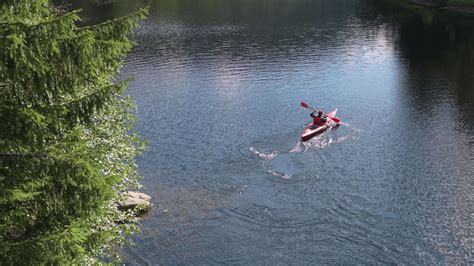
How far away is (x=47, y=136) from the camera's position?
44.0 ft

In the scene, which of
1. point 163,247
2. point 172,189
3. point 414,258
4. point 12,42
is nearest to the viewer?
point 12,42

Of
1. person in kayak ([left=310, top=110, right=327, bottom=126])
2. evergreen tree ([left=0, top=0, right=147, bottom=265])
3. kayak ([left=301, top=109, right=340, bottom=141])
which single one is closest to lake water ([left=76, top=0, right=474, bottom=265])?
kayak ([left=301, top=109, right=340, bottom=141])

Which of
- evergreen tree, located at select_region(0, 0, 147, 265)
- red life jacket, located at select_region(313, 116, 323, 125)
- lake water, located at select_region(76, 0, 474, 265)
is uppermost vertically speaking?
evergreen tree, located at select_region(0, 0, 147, 265)

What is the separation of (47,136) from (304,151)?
105ft

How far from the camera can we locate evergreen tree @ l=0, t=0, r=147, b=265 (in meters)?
11.8

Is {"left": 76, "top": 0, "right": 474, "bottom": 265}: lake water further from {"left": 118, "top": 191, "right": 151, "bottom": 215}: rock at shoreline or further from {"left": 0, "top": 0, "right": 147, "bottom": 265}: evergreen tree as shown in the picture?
{"left": 0, "top": 0, "right": 147, "bottom": 265}: evergreen tree

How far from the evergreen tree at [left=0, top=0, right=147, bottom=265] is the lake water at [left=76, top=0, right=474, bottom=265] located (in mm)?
17346

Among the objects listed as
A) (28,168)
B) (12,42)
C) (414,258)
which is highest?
(12,42)

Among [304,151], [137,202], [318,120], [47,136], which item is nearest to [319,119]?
[318,120]

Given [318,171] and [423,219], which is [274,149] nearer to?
[318,171]

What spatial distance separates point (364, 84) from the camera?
209ft

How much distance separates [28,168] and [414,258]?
23.0m

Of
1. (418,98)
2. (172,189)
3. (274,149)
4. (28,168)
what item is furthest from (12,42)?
(418,98)

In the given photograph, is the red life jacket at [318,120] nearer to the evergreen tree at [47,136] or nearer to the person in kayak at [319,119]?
the person in kayak at [319,119]
